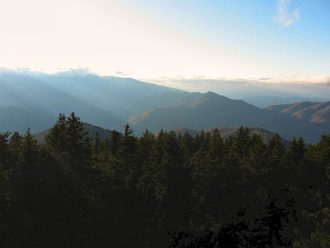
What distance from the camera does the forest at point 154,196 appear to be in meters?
34.1

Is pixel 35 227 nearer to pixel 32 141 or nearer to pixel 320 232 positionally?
pixel 32 141

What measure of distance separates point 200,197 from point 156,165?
6975 mm

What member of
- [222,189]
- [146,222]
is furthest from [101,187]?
[222,189]

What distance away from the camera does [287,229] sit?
41344 millimetres

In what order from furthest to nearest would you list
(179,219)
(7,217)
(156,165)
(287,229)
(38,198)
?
(156,165) → (179,219) → (287,229) → (38,198) → (7,217)

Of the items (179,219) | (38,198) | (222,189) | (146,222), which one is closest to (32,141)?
(38,198)

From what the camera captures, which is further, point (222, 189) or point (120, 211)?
point (222, 189)

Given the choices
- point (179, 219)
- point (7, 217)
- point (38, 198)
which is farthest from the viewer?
point (179, 219)

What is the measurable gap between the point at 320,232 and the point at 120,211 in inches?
801

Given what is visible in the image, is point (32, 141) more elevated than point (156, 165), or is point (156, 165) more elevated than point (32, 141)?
point (32, 141)

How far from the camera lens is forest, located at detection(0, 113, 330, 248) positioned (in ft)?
112

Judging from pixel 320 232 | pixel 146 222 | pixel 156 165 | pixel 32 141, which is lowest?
pixel 146 222

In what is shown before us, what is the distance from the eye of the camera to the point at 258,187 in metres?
46.4

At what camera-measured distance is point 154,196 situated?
145 feet
